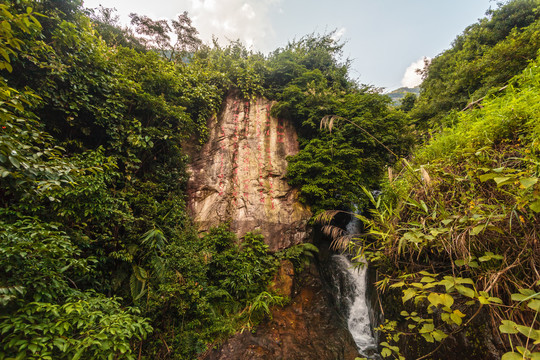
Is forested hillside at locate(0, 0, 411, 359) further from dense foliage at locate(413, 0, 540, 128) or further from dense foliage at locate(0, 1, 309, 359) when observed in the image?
dense foliage at locate(413, 0, 540, 128)

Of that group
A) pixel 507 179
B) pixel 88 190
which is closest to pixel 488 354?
pixel 507 179

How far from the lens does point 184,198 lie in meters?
6.08

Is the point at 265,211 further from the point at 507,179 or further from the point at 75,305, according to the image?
the point at 507,179

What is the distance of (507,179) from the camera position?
1.25 meters

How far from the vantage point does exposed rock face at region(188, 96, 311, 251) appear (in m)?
5.99

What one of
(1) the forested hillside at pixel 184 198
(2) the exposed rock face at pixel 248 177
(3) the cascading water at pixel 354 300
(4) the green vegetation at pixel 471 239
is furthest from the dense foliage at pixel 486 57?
(3) the cascading water at pixel 354 300

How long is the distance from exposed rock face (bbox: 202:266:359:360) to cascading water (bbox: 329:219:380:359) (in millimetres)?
688

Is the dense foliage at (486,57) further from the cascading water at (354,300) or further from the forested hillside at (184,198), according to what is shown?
the cascading water at (354,300)

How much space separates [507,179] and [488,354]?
206 centimetres

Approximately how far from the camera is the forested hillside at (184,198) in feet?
5.57

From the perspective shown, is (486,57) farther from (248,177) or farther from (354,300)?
(354,300)

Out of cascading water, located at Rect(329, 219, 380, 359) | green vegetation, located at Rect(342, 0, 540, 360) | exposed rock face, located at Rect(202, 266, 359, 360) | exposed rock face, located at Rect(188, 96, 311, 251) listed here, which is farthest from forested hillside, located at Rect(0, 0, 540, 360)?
cascading water, located at Rect(329, 219, 380, 359)

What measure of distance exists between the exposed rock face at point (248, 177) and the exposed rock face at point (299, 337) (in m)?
1.66

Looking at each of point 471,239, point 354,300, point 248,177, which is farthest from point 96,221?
point 354,300
